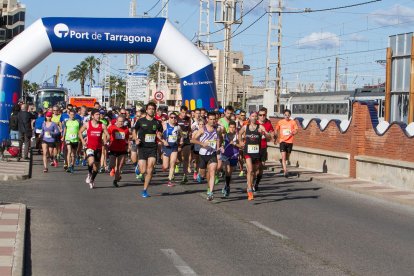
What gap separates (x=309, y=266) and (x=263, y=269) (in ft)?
2.02

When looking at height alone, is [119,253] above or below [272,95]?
below

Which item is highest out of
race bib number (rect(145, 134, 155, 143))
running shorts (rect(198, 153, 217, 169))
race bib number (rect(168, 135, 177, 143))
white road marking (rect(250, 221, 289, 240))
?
race bib number (rect(145, 134, 155, 143))

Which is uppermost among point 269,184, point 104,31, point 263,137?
point 104,31

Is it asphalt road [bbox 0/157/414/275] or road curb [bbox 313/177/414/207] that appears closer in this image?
asphalt road [bbox 0/157/414/275]

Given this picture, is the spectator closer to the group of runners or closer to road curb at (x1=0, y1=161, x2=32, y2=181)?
road curb at (x1=0, y1=161, x2=32, y2=181)

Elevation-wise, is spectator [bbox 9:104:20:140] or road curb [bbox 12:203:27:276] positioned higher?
spectator [bbox 9:104:20:140]

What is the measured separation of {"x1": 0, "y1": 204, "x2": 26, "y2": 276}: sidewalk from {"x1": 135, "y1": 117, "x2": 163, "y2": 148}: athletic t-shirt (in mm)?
3967

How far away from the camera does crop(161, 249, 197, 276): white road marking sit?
28.1 ft

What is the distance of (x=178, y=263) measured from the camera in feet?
29.8

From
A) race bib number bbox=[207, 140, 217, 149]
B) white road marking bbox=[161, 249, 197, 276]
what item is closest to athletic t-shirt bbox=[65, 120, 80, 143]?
race bib number bbox=[207, 140, 217, 149]

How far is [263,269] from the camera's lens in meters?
8.88

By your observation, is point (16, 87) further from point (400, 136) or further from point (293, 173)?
point (400, 136)

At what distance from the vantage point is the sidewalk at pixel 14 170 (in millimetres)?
Answer: 19208

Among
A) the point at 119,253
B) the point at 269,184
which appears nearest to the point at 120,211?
the point at 119,253
